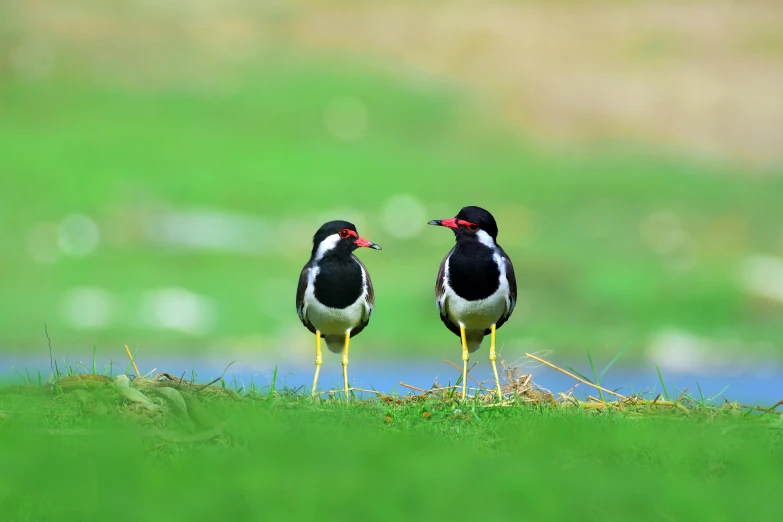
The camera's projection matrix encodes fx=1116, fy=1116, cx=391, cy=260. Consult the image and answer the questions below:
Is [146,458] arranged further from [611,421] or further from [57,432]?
[611,421]

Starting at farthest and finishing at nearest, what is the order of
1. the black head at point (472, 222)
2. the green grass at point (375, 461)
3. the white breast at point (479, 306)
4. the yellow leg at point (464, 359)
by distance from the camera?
the white breast at point (479, 306) < the black head at point (472, 222) < the yellow leg at point (464, 359) < the green grass at point (375, 461)

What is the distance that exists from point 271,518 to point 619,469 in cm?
203

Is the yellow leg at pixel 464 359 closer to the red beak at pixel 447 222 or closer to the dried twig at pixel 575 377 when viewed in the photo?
the dried twig at pixel 575 377

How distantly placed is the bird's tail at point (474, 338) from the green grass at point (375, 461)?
3.67ft

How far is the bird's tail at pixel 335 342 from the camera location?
9.00 meters

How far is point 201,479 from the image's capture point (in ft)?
17.5

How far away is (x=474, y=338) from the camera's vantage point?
339 inches

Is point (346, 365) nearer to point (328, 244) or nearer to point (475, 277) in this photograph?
point (328, 244)

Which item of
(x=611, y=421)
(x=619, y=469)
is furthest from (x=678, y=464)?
(x=611, y=421)

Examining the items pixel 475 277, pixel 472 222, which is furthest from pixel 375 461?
pixel 472 222

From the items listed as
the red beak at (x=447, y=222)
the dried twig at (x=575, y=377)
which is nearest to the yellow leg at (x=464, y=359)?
the dried twig at (x=575, y=377)

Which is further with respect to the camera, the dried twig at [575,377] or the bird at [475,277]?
the bird at [475,277]

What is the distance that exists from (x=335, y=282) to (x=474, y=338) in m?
1.16

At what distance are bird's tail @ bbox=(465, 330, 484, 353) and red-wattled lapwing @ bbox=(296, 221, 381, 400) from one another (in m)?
0.81
